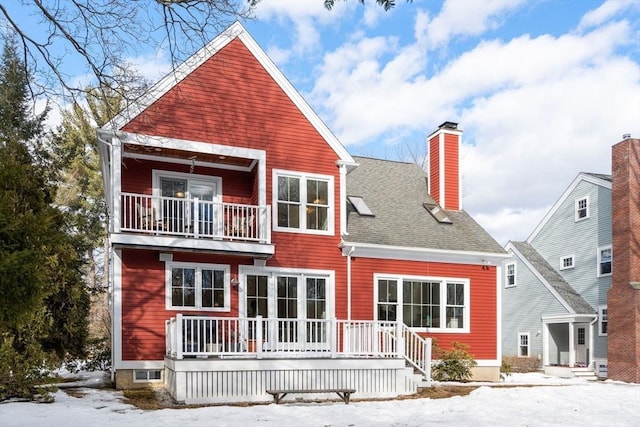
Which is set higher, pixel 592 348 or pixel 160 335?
pixel 160 335

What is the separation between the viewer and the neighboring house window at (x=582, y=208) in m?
26.4

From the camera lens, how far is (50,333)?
46.1 ft

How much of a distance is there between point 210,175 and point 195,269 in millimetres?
2740

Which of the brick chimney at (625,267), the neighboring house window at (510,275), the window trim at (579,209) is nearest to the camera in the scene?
the brick chimney at (625,267)

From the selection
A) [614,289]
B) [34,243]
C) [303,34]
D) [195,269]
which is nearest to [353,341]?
[195,269]

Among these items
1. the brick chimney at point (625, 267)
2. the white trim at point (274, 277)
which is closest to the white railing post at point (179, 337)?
the white trim at point (274, 277)

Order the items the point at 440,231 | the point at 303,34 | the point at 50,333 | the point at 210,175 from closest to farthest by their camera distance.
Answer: the point at 303,34
the point at 50,333
the point at 210,175
the point at 440,231

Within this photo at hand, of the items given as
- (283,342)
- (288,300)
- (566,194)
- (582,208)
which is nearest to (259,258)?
(288,300)

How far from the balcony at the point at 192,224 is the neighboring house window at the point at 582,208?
17299mm

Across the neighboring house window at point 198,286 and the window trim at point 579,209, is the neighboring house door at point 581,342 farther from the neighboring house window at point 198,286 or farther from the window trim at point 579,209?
the neighboring house window at point 198,286

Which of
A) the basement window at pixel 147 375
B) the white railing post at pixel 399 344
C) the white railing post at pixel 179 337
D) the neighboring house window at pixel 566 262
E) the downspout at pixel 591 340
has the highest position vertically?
the neighboring house window at pixel 566 262

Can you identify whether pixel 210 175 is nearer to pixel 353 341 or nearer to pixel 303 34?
pixel 353 341

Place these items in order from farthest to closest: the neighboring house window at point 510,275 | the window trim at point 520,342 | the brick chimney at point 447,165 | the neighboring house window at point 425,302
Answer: the neighboring house window at point 510,275 → the window trim at point 520,342 → the brick chimney at point 447,165 → the neighboring house window at point 425,302

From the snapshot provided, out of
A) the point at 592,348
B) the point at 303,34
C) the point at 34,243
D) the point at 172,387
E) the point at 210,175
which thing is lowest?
the point at 592,348
